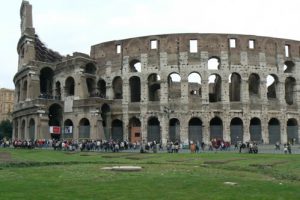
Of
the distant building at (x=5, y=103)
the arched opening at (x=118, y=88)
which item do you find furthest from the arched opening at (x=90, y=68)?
the distant building at (x=5, y=103)

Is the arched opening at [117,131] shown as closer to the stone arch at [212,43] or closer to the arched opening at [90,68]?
the arched opening at [90,68]

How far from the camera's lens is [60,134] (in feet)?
165

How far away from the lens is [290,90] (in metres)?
50.8

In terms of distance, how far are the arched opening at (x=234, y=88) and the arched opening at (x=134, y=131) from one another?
12.0 metres

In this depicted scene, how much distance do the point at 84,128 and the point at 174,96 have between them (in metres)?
12.0

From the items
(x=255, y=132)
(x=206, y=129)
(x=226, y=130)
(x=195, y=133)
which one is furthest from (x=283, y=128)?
(x=195, y=133)

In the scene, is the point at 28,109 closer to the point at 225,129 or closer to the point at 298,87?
A: the point at 225,129

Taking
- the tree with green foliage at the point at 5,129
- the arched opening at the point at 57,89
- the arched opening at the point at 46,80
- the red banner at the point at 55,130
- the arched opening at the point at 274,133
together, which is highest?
the arched opening at the point at 46,80

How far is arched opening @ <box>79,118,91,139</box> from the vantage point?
155 feet

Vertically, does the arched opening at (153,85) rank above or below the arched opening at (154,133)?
above

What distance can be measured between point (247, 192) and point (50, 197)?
5.45 metres

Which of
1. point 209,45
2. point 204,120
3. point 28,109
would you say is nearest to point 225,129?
point 204,120

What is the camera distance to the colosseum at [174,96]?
1841 inches

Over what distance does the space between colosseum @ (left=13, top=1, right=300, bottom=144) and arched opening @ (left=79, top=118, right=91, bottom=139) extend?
1.4 inches
